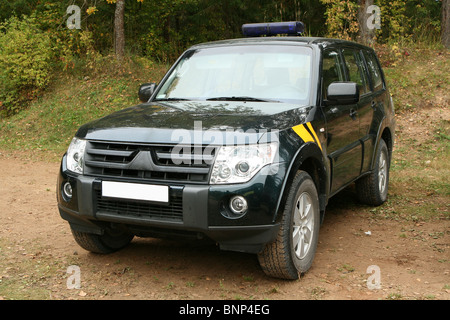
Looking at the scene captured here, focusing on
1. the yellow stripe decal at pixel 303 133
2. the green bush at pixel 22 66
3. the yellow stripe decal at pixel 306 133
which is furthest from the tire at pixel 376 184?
the green bush at pixel 22 66

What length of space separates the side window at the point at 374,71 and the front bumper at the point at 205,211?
→ 313 cm

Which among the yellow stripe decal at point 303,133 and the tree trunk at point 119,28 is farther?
the tree trunk at point 119,28

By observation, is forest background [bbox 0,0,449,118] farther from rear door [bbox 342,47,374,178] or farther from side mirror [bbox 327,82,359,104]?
side mirror [bbox 327,82,359,104]

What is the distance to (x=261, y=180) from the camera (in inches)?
137

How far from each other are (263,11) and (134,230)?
16503 millimetres

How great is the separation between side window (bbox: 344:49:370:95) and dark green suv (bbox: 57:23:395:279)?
0.31 meters

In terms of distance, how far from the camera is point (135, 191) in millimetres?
3629

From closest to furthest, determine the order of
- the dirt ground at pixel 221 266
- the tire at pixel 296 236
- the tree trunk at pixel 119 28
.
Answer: the tire at pixel 296 236
the dirt ground at pixel 221 266
the tree trunk at pixel 119 28

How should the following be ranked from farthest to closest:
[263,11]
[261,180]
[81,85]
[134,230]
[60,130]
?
[263,11] → [81,85] → [60,130] → [134,230] → [261,180]

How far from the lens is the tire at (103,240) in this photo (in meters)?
4.47

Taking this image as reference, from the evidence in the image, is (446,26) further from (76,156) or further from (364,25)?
(76,156)

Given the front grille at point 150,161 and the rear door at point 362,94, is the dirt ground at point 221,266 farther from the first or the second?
the rear door at point 362,94
